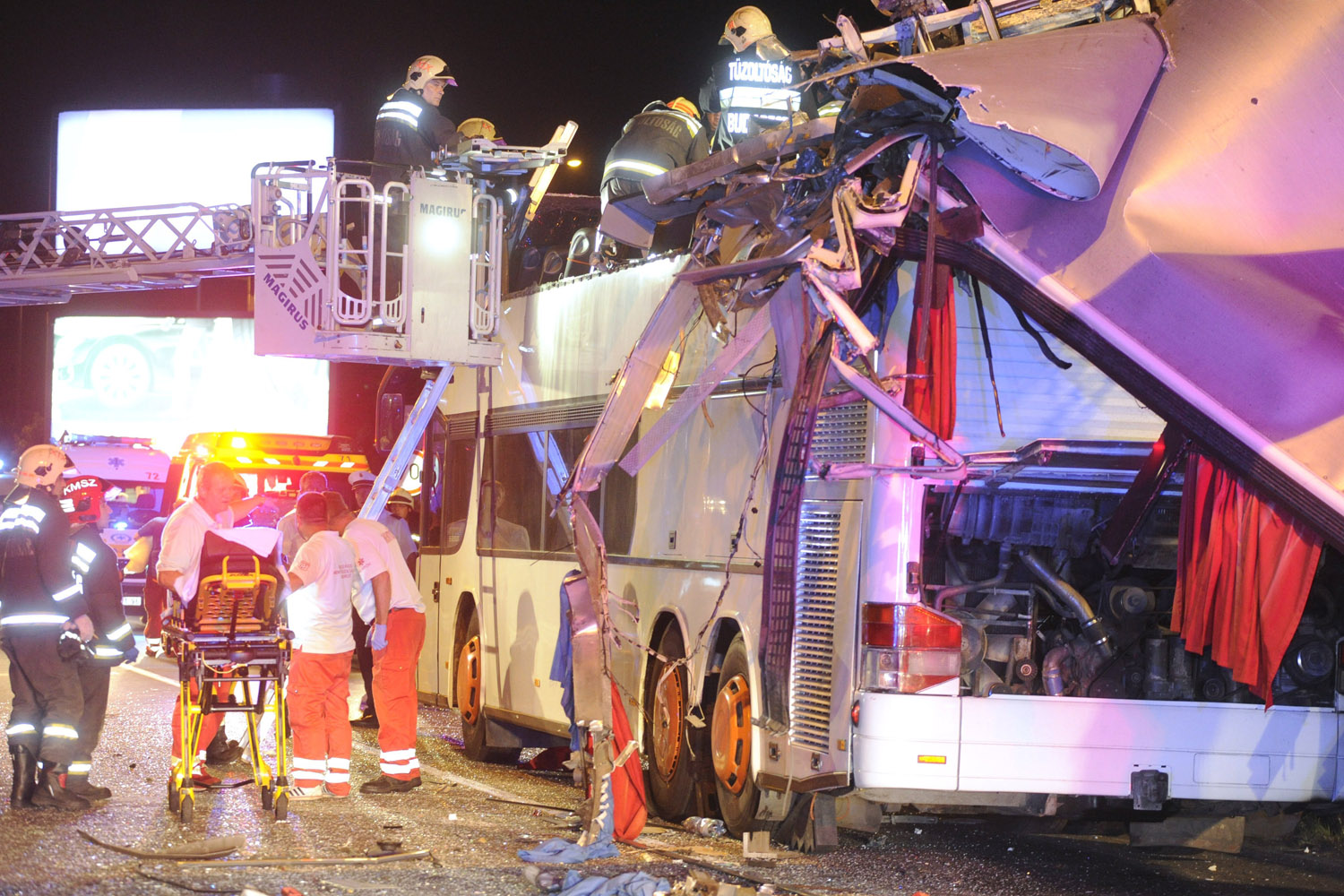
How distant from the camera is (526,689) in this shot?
1079 centimetres

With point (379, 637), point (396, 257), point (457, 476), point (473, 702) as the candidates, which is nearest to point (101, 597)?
point (379, 637)

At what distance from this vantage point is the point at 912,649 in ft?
22.7

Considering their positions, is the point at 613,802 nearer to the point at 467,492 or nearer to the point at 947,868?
the point at 947,868

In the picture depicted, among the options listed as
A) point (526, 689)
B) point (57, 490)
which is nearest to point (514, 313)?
point (526, 689)

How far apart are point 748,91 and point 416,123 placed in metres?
2.84

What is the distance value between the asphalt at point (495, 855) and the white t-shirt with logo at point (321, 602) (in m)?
0.92

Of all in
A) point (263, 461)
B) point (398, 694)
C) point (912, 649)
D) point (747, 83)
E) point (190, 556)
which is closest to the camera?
point (912, 649)

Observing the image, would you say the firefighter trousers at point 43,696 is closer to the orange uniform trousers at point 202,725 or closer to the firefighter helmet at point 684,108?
the orange uniform trousers at point 202,725

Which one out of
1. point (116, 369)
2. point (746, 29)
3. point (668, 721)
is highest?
point (746, 29)

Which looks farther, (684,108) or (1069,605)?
(684,108)

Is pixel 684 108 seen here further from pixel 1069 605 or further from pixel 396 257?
pixel 1069 605

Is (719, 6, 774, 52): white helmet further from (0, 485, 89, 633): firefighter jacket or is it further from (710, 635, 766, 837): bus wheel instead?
(0, 485, 89, 633): firefighter jacket

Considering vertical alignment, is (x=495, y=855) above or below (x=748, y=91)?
below

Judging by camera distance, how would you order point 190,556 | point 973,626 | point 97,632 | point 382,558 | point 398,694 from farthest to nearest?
point 382,558, point 398,694, point 190,556, point 97,632, point 973,626
